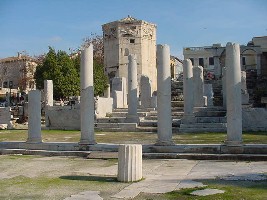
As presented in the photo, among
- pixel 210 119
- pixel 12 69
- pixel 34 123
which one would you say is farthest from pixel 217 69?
pixel 12 69

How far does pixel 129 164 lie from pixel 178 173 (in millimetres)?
1622

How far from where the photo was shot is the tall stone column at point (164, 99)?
13.5 metres

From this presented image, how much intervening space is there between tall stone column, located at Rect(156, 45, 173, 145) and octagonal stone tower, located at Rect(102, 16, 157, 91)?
39.3 metres

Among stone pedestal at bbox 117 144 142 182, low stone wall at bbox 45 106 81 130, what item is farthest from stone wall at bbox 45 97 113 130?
stone pedestal at bbox 117 144 142 182

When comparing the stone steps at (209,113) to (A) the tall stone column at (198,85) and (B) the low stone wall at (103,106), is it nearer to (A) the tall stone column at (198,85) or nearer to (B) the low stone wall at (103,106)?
(A) the tall stone column at (198,85)

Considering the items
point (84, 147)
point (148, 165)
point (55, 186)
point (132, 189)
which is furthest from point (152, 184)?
point (84, 147)

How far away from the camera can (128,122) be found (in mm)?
23750

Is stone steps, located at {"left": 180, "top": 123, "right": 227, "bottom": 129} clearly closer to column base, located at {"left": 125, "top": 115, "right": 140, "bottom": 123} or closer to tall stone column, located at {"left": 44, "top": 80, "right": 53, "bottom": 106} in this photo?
column base, located at {"left": 125, "top": 115, "right": 140, "bottom": 123}

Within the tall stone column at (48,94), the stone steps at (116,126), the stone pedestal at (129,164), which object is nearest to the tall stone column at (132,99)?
the stone steps at (116,126)

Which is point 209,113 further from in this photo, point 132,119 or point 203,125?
point 132,119

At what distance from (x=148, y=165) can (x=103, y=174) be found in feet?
6.55

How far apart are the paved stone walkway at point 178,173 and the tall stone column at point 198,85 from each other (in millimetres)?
15428

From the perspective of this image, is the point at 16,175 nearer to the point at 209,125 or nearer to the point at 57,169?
the point at 57,169

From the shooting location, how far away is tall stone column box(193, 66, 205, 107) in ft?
88.1
